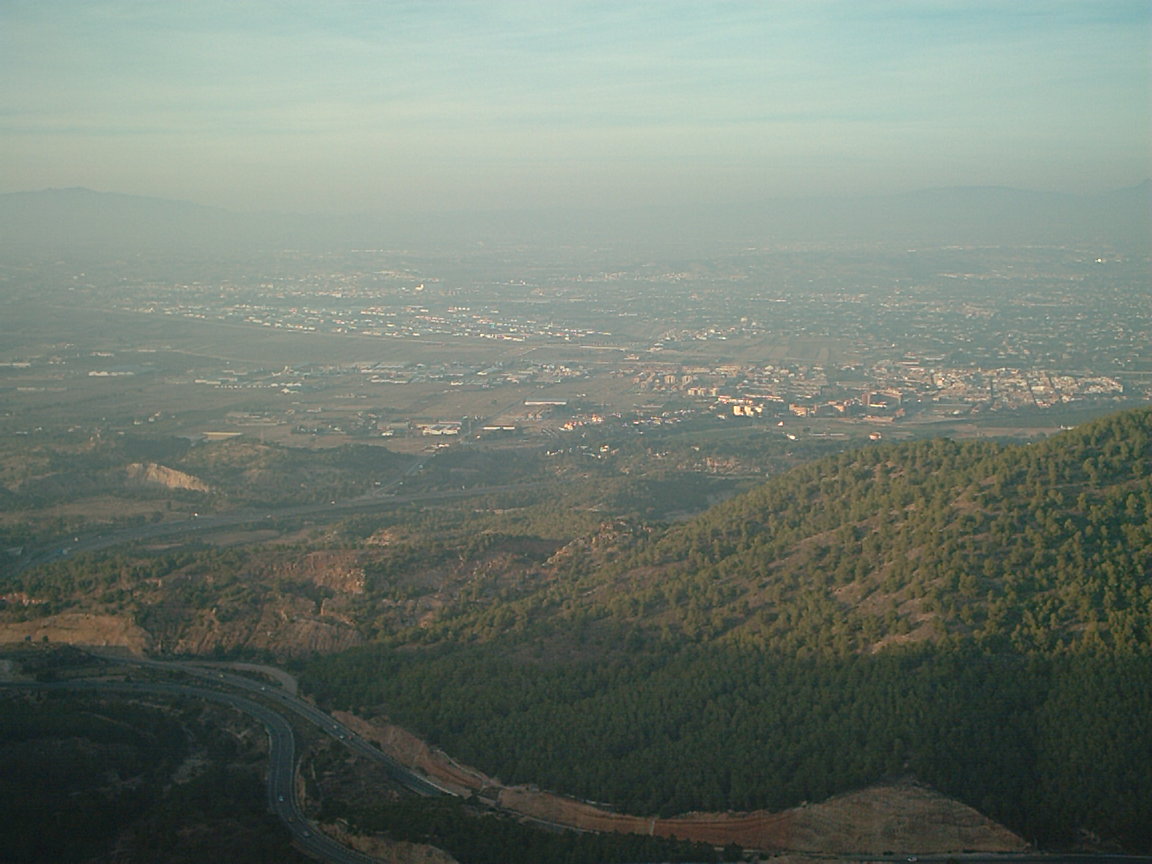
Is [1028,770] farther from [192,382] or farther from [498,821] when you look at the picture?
[192,382]

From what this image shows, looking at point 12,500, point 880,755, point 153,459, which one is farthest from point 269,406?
point 880,755

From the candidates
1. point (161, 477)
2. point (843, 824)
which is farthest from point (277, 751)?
point (161, 477)

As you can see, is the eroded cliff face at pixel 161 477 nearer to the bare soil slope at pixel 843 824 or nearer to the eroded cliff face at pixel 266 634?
the eroded cliff face at pixel 266 634

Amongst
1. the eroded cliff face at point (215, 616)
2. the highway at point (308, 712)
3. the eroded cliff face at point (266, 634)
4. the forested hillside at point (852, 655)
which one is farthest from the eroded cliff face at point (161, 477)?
the forested hillside at point (852, 655)

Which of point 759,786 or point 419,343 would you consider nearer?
point 759,786

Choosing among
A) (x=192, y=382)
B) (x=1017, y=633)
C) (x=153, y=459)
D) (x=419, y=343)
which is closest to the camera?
(x=1017, y=633)

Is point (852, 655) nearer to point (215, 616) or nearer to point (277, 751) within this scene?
point (277, 751)

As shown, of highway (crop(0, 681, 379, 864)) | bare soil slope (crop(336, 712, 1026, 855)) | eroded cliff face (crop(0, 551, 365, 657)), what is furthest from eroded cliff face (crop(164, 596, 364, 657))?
bare soil slope (crop(336, 712, 1026, 855))
